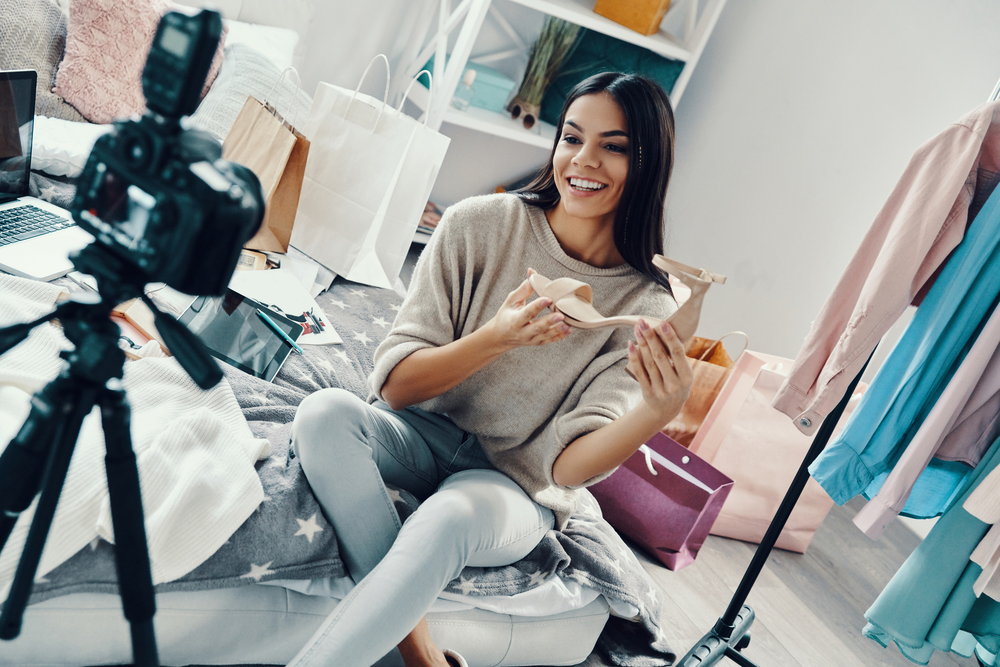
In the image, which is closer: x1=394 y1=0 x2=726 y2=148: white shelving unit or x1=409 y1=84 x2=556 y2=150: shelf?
x1=394 y1=0 x2=726 y2=148: white shelving unit

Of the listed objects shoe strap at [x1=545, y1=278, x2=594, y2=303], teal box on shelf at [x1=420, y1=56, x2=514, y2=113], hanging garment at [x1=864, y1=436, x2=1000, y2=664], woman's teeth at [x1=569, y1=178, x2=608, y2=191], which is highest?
teal box on shelf at [x1=420, y1=56, x2=514, y2=113]

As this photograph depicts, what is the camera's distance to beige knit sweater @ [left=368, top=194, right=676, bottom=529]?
1.21m

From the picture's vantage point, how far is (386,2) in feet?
8.70

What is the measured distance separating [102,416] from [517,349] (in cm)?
91

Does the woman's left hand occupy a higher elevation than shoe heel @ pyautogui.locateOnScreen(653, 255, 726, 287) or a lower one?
lower

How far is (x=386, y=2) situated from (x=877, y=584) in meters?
2.48

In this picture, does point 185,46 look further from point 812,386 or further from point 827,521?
point 827,521

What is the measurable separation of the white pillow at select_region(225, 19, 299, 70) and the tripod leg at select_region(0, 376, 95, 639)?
2.01m

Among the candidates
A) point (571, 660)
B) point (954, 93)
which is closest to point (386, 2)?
point (954, 93)

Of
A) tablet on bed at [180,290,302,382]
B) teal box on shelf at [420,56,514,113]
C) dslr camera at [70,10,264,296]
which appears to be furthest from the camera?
teal box on shelf at [420,56,514,113]

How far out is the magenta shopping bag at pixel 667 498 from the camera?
163 cm

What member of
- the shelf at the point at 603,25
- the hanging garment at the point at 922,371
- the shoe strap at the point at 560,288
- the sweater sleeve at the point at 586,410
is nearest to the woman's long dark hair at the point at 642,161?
the sweater sleeve at the point at 586,410

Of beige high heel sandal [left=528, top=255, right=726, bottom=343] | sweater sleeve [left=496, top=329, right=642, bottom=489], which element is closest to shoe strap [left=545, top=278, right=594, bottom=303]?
beige high heel sandal [left=528, top=255, right=726, bottom=343]

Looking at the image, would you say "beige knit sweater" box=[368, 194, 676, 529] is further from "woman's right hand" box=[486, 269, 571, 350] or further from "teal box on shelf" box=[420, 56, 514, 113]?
"teal box on shelf" box=[420, 56, 514, 113]
